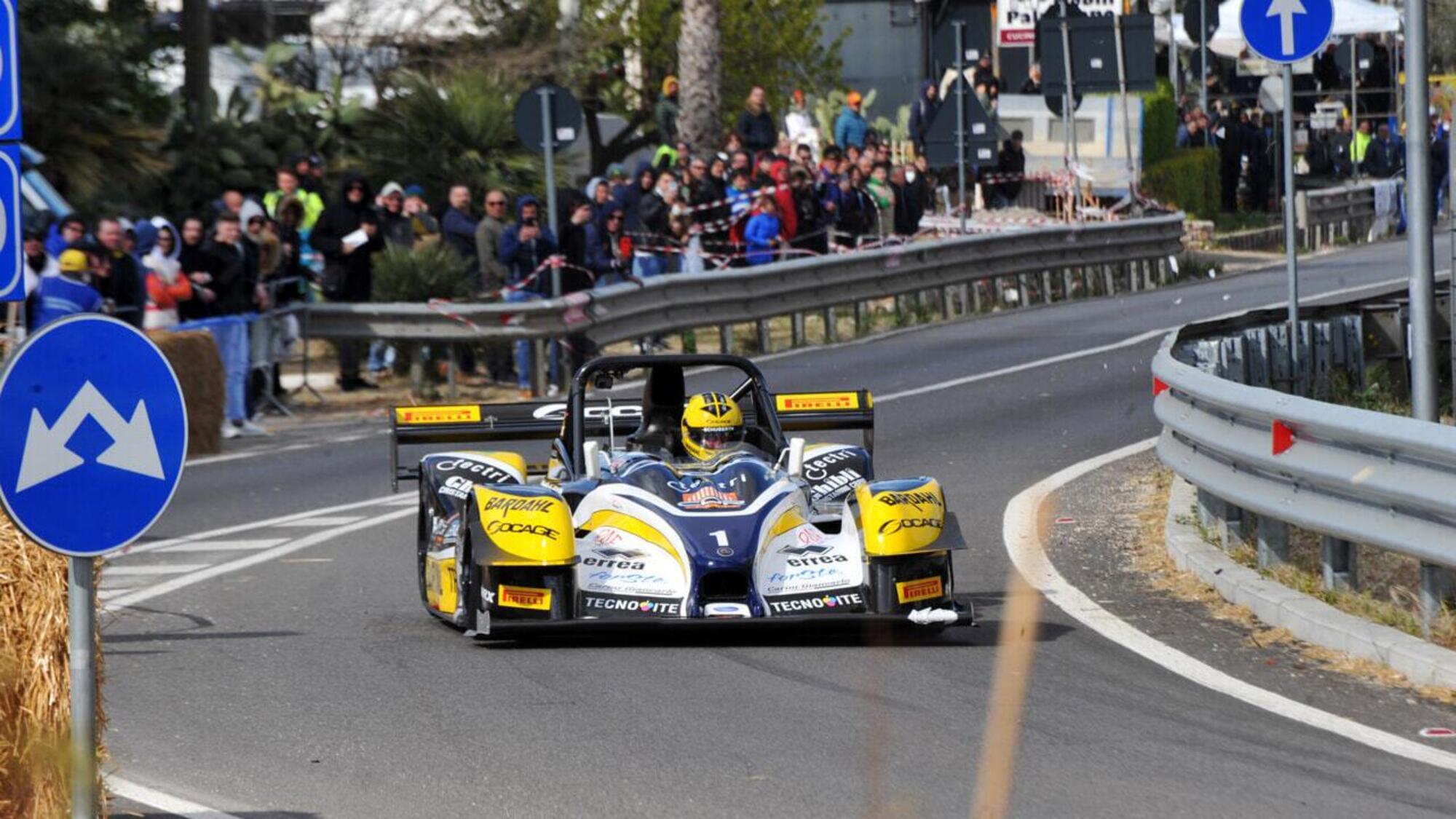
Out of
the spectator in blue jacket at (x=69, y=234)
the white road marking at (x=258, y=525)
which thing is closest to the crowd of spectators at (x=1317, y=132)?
the spectator in blue jacket at (x=69, y=234)

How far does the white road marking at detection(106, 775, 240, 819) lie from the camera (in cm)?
735

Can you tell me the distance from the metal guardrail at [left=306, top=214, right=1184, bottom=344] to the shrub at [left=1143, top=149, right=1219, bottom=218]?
4553 mm

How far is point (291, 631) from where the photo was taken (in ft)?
35.7

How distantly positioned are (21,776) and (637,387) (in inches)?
576

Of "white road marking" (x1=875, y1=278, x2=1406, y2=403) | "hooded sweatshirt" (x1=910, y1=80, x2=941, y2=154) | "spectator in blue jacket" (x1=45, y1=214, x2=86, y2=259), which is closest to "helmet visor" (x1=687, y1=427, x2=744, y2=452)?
"spectator in blue jacket" (x1=45, y1=214, x2=86, y2=259)

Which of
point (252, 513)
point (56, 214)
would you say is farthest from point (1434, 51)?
point (252, 513)

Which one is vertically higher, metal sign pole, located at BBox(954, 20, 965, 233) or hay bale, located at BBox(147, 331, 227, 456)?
metal sign pole, located at BBox(954, 20, 965, 233)

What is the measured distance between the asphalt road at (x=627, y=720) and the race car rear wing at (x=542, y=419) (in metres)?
0.78

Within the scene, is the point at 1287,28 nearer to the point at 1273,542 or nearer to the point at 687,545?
the point at 1273,542

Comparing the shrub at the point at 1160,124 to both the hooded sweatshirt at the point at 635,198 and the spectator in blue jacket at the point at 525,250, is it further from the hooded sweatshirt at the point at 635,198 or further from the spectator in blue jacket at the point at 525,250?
A: the spectator in blue jacket at the point at 525,250

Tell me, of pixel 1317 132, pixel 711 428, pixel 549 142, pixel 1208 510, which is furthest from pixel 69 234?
pixel 1317 132

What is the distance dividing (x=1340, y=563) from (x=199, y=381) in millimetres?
10385

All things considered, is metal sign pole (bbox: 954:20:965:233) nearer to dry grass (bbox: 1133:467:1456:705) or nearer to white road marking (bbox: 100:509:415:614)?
dry grass (bbox: 1133:467:1456:705)

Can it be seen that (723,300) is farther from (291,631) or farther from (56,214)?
(291,631)
